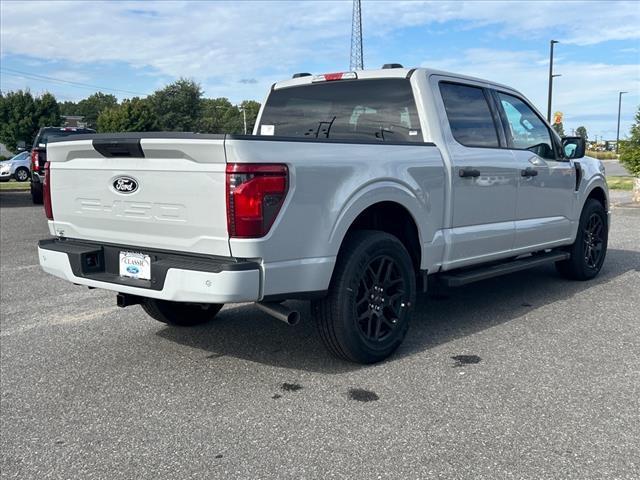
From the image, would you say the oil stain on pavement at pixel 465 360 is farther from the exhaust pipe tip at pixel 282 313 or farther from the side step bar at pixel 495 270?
the exhaust pipe tip at pixel 282 313

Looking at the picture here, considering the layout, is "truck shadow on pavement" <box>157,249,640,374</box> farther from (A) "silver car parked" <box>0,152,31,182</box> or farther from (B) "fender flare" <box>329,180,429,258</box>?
(A) "silver car parked" <box>0,152,31,182</box>

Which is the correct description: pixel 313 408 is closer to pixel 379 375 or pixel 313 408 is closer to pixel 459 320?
pixel 379 375

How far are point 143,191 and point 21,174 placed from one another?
3040 cm

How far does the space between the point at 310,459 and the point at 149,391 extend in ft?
4.22

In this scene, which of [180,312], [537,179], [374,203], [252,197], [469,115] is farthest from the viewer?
[537,179]

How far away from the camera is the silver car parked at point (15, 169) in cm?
3064

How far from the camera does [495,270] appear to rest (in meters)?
5.16

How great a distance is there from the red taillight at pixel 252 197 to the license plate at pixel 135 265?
0.65 metres

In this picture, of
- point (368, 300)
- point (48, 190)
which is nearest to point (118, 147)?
point (48, 190)

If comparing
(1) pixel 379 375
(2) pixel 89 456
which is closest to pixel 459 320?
(1) pixel 379 375

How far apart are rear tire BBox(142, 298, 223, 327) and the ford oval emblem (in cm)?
114

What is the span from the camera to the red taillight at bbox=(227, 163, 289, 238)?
336cm

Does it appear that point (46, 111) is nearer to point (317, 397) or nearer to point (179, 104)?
point (179, 104)

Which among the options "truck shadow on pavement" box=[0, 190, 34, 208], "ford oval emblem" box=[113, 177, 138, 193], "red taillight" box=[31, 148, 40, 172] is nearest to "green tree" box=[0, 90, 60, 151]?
"truck shadow on pavement" box=[0, 190, 34, 208]
